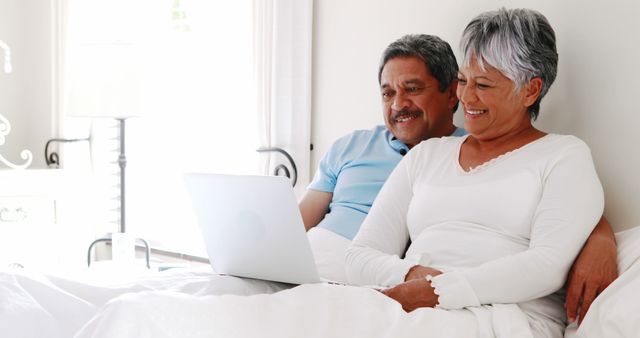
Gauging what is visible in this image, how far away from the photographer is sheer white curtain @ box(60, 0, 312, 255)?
117 inches

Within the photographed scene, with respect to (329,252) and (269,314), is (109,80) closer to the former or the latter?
(329,252)

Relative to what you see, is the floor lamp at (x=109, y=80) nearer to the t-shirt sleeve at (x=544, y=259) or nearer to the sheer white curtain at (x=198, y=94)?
the sheer white curtain at (x=198, y=94)

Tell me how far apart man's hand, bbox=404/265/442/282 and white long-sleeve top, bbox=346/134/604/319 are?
0.04ft

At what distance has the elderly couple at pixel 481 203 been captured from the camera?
1582 mm

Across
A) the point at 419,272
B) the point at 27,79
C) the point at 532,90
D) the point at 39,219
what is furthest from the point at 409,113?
the point at 27,79

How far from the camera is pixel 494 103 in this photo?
1.83 meters

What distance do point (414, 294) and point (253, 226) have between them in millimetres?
364

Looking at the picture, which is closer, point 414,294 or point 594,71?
point 414,294

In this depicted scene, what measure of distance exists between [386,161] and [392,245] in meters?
0.40

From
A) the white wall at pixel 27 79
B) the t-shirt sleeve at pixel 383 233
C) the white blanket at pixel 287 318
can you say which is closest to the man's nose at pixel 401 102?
the t-shirt sleeve at pixel 383 233

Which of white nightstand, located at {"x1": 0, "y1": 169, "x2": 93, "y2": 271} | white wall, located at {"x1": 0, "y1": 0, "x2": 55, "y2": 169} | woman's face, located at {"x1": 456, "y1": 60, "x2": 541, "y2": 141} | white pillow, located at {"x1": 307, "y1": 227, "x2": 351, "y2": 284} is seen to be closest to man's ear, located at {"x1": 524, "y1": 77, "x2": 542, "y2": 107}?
woman's face, located at {"x1": 456, "y1": 60, "x2": 541, "y2": 141}

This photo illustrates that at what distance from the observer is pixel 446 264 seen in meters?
1.77

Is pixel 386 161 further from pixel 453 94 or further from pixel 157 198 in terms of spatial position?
pixel 157 198

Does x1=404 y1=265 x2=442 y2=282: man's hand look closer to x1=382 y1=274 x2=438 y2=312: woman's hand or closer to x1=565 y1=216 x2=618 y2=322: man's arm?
x1=382 y1=274 x2=438 y2=312: woman's hand
